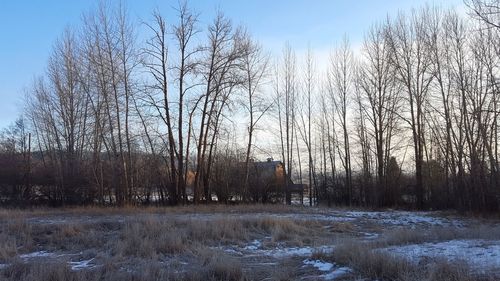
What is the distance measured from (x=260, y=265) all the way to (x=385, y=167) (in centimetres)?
3073

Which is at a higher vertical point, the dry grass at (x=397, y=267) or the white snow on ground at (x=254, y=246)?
the dry grass at (x=397, y=267)

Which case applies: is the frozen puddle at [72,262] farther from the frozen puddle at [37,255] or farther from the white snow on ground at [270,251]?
the white snow on ground at [270,251]

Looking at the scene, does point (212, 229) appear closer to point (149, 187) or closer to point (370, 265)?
point (370, 265)

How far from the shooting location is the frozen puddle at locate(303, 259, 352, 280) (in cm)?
965

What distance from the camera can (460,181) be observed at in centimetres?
3133

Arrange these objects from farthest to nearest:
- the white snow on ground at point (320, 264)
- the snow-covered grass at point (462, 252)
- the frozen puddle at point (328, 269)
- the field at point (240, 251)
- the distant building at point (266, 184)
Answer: the distant building at point (266, 184), the white snow on ground at point (320, 264), the frozen puddle at point (328, 269), the field at point (240, 251), the snow-covered grass at point (462, 252)

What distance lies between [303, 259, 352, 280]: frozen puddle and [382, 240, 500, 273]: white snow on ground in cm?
131

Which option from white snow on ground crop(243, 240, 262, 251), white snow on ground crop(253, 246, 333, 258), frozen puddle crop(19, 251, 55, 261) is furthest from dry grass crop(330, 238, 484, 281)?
frozen puddle crop(19, 251, 55, 261)

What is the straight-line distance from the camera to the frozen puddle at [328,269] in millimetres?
9648

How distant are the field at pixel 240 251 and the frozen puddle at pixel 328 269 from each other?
0.08 feet

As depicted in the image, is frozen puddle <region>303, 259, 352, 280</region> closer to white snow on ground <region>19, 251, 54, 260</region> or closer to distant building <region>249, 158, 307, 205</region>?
white snow on ground <region>19, 251, 54, 260</region>

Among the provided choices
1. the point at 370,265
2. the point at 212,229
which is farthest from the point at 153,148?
the point at 370,265

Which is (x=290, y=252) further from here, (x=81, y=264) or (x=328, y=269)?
(x=81, y=264)

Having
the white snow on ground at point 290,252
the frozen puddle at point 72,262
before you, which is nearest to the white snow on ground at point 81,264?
the frozen puddle at point 72,262
